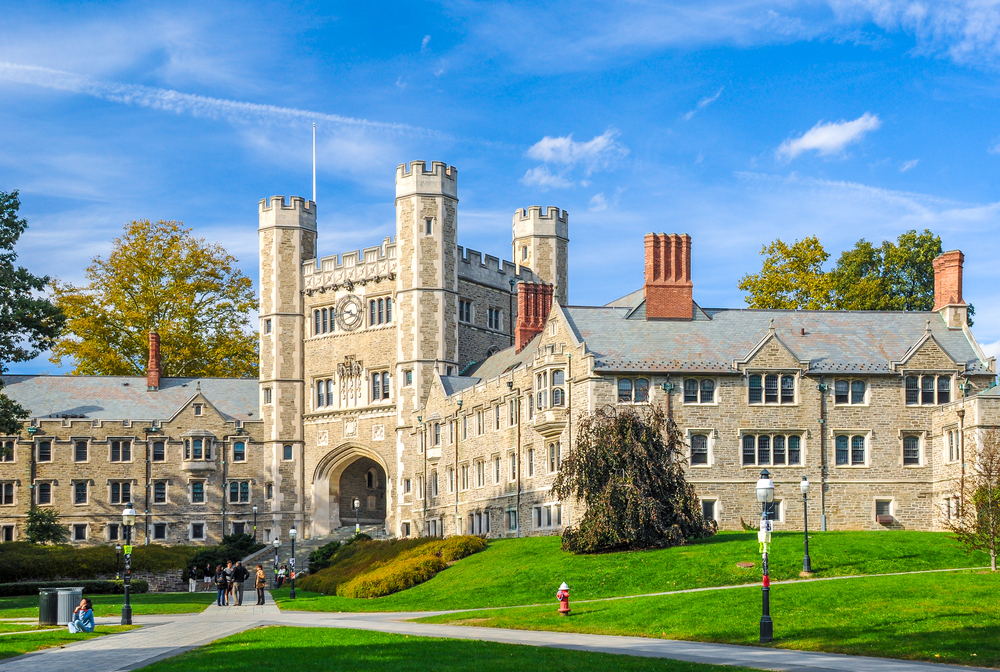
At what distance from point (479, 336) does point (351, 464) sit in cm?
1188

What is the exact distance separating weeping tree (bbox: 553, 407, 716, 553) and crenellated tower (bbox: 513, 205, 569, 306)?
125 feet

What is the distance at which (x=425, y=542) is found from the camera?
55.0 meters

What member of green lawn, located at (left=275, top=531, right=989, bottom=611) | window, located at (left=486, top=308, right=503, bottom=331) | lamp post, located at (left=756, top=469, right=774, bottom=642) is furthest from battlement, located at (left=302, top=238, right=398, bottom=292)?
lamp post, located at (left=756, top=469, right=774, bottom=642)

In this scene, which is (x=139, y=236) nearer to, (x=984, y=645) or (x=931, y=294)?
(x=931, y=294)

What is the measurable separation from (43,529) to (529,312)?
3085 cm

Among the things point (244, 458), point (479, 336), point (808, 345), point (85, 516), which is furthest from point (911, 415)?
point (85, 516)

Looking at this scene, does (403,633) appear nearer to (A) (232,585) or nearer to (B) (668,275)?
(A) (232,585)

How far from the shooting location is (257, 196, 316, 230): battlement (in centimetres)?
8344

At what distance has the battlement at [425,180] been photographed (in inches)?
2985

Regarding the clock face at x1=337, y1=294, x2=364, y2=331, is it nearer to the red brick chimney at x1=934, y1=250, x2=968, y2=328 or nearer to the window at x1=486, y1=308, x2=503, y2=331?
the window at x1=486, y1=308, x2=503, y2=331

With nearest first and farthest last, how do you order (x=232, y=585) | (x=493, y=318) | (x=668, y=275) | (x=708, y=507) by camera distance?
1. (x=232, y=585)
2. (x=708, y=507)
3. (x=668, y=275)
4. (x=493, y=318)

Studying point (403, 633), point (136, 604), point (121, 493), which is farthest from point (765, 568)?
point (121, 493)

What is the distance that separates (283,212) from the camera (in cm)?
8350

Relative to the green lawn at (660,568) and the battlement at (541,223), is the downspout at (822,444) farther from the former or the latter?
the battlement at (541,223)
